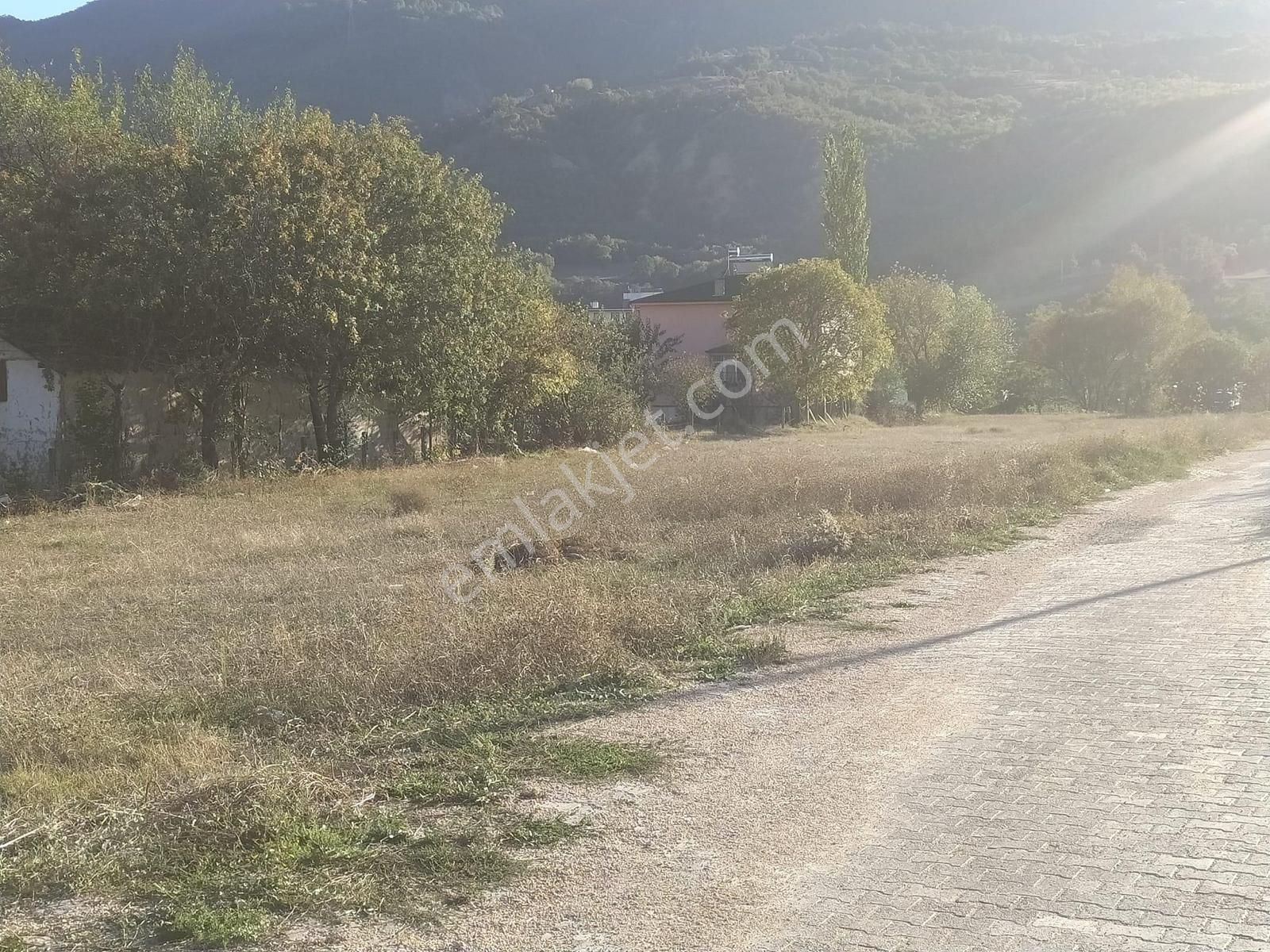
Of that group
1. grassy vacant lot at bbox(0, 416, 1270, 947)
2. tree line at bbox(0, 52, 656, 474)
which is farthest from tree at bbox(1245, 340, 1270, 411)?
grassy vacant lot at bbox(0, 416, 1270, 947)

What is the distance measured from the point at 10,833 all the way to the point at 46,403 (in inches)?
677

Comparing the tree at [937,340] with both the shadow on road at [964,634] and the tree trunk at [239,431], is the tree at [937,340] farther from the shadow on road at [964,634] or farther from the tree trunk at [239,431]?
the shadow on road at [964,634]

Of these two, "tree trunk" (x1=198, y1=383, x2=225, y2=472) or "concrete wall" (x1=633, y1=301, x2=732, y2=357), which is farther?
"concrete wall" (x1=633, y1=301, x2=732, y2=357)

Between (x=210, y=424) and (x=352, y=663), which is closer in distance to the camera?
(x=352, y=663)

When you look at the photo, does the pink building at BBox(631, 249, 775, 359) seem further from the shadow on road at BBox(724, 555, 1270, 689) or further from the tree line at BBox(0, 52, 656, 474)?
the shadow on road at BBox(724, 555, 1270, 689)

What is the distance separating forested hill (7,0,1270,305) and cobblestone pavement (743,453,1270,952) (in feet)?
242

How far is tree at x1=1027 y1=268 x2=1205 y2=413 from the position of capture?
176ft

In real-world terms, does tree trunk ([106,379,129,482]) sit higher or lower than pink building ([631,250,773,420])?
lower

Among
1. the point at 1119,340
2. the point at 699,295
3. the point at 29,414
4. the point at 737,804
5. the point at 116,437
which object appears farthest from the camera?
the point at 699,295

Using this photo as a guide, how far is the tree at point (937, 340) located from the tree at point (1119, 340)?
181 inches

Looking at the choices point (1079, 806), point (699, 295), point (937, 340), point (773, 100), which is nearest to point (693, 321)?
point (699, 295)

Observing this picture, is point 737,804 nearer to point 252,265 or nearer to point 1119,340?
point 252,265

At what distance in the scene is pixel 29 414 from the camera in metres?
19.8

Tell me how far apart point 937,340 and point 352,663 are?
49124 millimetres
